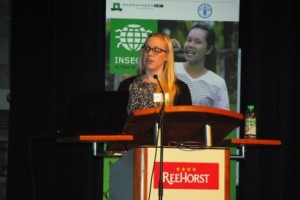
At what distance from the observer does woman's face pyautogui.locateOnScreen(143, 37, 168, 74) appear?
412 centimetres

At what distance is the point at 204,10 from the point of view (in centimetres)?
432

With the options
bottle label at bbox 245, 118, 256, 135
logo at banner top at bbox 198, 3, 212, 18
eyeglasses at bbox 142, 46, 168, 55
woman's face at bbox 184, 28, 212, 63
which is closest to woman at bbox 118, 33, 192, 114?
eyeglasses at bbox 142, 46, 168, 55

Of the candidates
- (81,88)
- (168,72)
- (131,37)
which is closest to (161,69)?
(168,72)

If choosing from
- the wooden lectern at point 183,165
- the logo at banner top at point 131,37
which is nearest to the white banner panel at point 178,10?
the logo at banner top at point 131,37

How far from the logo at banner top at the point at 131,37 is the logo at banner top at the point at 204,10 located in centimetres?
47

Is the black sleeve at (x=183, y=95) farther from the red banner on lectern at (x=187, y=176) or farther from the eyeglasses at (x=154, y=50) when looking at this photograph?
the red banner on lectern at (x=187, y=176)

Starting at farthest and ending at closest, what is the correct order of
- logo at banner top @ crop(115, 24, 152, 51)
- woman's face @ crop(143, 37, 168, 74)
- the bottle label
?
logo at banner top @ crop(115, 24, 152, 51) → woman's face @ crop(143, 37, 168, 74) → the bottle label

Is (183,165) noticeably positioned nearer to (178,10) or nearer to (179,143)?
(179,143)

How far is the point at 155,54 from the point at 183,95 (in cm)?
41

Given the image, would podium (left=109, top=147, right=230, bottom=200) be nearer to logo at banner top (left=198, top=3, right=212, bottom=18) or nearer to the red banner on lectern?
the red banner on lectern

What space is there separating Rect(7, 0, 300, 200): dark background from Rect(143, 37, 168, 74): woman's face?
44cm

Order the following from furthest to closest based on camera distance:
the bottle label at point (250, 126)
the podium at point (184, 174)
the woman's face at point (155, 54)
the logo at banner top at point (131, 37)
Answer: the logo at banner top at point (131, 37) → the woman's face at point (155, 54) → the bottle label at point (250, 126) → the podium at point (184, 174)

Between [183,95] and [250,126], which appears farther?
[183,95]

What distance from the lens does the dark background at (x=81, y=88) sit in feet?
14.1
